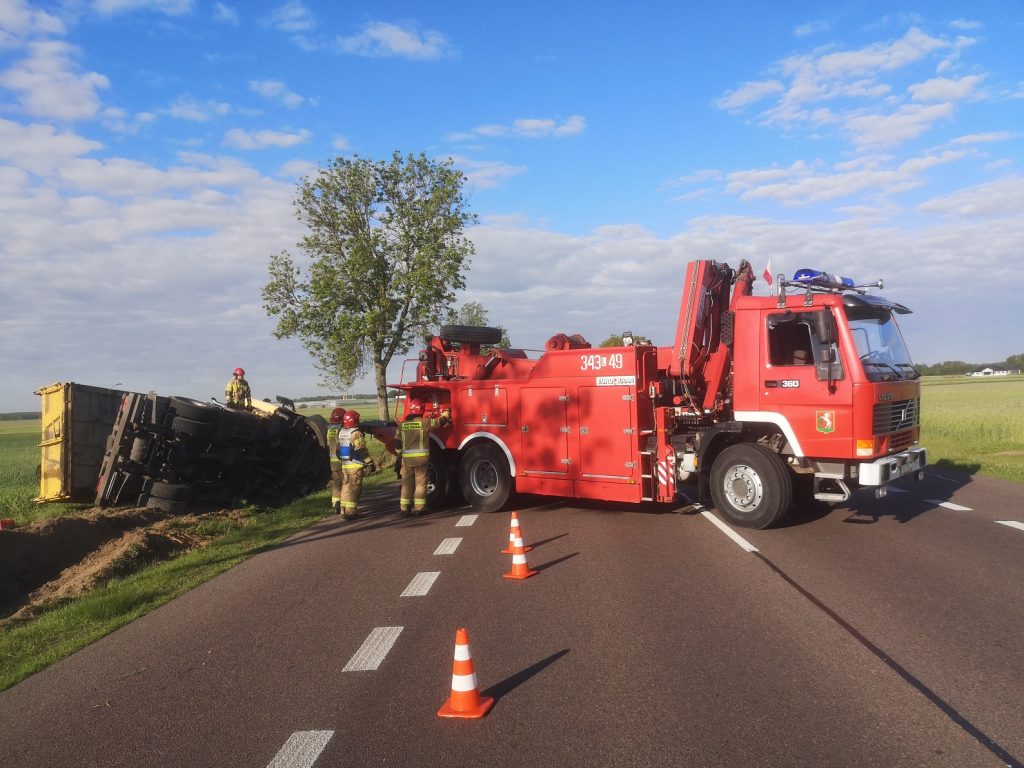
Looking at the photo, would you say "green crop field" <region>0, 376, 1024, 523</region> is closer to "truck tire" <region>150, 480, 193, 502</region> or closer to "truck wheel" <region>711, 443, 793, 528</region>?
"truck tire" <region>150, 480, 193, 502</region>

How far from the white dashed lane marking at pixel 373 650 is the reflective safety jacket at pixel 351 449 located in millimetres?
5947

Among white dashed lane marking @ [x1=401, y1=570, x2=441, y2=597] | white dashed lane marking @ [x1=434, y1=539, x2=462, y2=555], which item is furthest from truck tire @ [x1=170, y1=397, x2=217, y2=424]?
white dashed lane marking @ [x1=401, y1=570, x2=441, y2=597]

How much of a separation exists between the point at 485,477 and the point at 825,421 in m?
5.40

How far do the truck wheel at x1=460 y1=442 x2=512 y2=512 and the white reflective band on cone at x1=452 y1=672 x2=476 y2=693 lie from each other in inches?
308

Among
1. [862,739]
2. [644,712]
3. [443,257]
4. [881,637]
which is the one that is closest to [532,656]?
[644,712]

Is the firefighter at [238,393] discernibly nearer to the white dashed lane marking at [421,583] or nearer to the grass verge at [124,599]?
the grass verge at [124,599]

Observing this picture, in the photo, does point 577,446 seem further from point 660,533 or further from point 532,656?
point 532,656

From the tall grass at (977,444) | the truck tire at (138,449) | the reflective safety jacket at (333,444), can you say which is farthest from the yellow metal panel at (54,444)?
the tall grass at (977,444)

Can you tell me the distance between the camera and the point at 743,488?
32.2 ft

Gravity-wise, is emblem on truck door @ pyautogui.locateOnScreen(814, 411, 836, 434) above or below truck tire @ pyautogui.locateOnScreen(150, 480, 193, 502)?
above

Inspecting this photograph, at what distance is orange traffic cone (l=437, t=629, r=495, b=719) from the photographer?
4.17m

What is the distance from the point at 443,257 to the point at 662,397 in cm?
1313

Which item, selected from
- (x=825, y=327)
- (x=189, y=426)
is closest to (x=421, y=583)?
(x=825, y=327)

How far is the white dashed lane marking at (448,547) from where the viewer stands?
8.93 m
